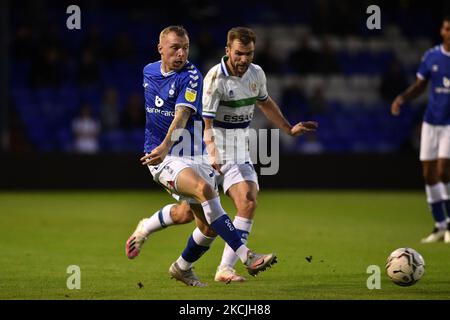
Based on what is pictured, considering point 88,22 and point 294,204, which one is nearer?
point 294,204

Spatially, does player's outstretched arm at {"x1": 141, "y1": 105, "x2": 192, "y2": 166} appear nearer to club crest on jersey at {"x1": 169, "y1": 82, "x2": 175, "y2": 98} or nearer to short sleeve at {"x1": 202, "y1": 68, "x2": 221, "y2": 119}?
club crest on jersey at {"x1": 169, "y1": 82, "x2": 175, "y2": 98}

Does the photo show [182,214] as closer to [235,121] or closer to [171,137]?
[171,137]

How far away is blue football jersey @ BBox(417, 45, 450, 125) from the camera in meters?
11.4

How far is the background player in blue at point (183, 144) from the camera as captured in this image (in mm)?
7270

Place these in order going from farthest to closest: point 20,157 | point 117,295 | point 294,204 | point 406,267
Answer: point 20,157
point 294,204
point 406,267
point 117,295

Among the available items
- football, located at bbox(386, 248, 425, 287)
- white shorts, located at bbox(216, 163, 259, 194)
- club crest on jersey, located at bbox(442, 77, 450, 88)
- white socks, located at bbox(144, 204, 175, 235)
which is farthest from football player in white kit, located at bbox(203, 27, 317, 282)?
club crest on jersey, located at bbox(442, 77, 450, 88)

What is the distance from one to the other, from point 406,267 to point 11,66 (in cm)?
1536

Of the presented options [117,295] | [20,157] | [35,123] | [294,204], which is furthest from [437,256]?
[35,123]

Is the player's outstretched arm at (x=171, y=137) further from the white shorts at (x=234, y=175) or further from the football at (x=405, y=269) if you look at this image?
the football at (x=405, y=269)

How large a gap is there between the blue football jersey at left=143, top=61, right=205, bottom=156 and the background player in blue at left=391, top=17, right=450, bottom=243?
4291mm

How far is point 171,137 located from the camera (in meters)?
7.30

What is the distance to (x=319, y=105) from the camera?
69.6ft

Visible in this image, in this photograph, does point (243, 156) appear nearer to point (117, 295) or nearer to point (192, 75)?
point (192, 75)

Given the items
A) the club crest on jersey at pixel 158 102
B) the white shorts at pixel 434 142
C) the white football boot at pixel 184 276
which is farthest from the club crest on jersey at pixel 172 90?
the white shorts at pixel 434 142
